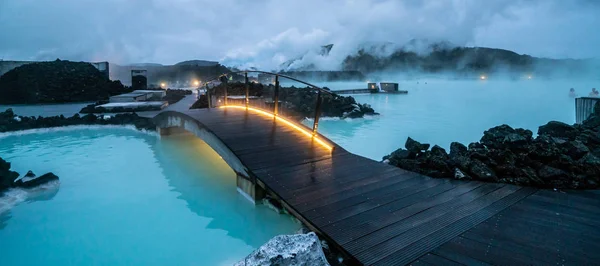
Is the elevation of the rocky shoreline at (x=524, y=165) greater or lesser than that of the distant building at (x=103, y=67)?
lesser

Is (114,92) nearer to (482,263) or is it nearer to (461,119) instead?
(461,119)

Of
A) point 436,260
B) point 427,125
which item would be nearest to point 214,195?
point 436,260

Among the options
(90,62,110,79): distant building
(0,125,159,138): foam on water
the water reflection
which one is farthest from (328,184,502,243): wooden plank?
(90,62,110,79): distant building

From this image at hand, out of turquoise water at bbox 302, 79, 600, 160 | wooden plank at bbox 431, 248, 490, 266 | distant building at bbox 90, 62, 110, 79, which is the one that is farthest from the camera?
distant building at bbox 90, 62, 110, 79

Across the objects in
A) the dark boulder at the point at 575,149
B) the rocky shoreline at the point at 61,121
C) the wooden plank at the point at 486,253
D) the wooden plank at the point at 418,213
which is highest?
the rocky shoreline at the point at 61,121

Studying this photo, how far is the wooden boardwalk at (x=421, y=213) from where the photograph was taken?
8.75ft

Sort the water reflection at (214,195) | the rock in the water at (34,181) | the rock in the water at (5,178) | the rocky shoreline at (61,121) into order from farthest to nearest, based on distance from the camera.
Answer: the rocky shoreline at (61,121) < the rock in the water at (34,181) < the rock in the water at (5,178) < the water reflection at (214,195)

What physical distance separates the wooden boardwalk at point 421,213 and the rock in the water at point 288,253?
456mm

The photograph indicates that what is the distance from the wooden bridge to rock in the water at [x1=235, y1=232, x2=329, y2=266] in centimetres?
46

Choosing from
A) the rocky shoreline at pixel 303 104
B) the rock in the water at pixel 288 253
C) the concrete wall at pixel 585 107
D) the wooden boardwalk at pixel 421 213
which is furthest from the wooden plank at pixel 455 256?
the rocky shoreline at pixel 303 104

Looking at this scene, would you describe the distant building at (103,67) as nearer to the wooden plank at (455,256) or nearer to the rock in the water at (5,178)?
the rock in the water at (5,178)

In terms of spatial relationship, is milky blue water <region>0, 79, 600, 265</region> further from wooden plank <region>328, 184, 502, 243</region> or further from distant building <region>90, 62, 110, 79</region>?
distant building <region>90, 62, 110, 79</region>

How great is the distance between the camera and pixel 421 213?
11.1 ft

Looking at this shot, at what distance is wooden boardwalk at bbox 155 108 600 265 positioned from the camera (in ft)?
8.75
